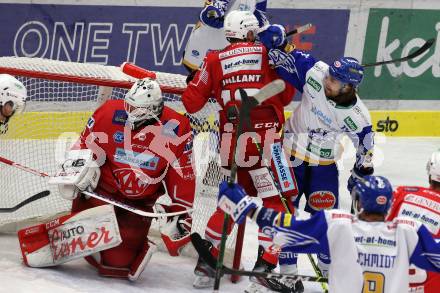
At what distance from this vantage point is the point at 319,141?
578 cm

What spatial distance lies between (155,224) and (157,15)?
2350mm

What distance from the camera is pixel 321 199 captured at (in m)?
5.77

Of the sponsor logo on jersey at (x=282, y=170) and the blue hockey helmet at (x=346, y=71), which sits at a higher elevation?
the blue hockey helmet at (x=346, y=71)

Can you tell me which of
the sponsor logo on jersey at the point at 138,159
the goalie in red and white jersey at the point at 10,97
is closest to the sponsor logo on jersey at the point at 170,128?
the sponsor logo on jersey at the point at 138,159

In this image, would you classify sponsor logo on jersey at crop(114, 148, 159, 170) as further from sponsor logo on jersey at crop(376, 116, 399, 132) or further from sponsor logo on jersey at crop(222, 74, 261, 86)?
sponsor logo on jersey at crop(376, 116, 399, 132)

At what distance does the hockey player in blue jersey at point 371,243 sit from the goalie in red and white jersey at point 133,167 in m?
1.41

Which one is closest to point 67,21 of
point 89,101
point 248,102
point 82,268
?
point 89,101

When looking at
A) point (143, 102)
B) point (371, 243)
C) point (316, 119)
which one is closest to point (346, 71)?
point (316, 119)

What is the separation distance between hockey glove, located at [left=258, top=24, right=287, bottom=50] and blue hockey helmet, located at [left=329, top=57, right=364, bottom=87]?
0.33m

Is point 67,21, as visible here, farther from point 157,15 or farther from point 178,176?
point 178,176

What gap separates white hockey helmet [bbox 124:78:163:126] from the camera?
17.8 feet

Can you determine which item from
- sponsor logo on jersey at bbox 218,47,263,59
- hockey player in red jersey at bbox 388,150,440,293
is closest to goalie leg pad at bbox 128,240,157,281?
sponsor logo on jersey at bbox 218,47,263,59

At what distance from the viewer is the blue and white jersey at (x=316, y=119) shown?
565 cm

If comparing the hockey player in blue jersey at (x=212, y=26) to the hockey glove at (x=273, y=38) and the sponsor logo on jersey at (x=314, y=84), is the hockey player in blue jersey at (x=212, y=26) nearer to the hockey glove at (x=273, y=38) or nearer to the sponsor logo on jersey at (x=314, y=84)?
the hockey glove at (x=273, y=38)
